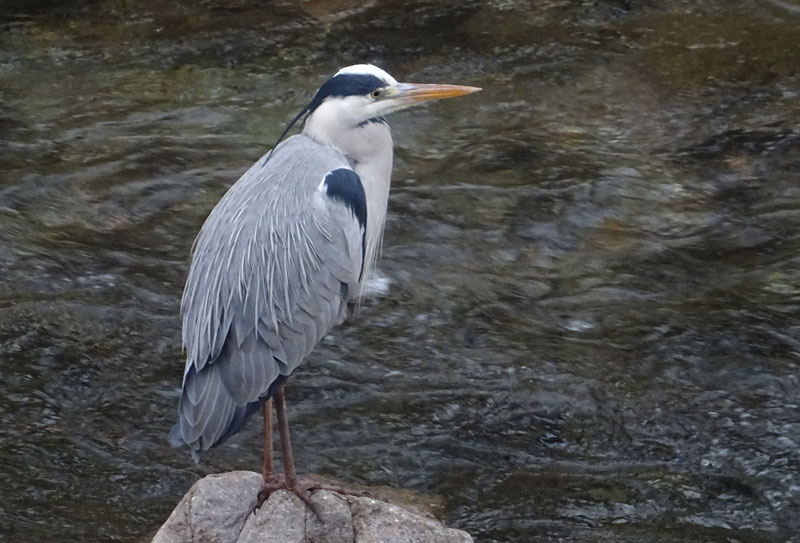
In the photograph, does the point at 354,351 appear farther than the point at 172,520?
Yes

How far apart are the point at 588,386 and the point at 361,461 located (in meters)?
1.14

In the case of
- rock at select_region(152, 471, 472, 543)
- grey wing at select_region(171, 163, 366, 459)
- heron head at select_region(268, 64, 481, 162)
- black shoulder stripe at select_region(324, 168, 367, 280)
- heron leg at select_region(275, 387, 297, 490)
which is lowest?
rock at select_region(152, 471, 472, 543)

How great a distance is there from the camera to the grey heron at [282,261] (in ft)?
13.3

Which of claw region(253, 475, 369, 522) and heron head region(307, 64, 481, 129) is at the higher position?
heron head region(307, 64, 481, 129)

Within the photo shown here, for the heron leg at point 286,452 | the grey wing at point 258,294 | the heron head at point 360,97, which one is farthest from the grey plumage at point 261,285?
the heron leg at point 286,452

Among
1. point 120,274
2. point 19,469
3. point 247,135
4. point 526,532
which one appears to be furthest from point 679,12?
point 19,469

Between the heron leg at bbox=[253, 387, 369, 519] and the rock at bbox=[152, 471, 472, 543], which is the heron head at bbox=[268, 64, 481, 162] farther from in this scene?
the rock at bbox=[152, 471, 472, 543]

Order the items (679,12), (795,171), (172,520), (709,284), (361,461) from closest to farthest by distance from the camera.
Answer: (172,520), (361,461), (709,284), (795,171), (679,12)

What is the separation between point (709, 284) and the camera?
632 cm

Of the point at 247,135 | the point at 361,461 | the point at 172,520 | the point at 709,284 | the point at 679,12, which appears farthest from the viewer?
the point at 679,12

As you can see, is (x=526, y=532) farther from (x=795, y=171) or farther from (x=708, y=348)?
(x=795, y=171)

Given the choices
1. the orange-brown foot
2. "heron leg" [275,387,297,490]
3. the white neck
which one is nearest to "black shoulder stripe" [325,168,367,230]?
the white neck

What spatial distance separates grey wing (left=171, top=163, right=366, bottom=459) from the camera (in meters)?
4.02

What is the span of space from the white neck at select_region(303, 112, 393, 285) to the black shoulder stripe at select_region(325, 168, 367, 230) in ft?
0.40
